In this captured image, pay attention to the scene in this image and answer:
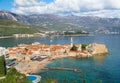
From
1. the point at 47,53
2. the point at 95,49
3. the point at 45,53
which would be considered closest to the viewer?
the point at 45,53

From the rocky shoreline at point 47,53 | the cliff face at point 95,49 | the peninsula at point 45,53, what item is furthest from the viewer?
the cliff face at point 95,49

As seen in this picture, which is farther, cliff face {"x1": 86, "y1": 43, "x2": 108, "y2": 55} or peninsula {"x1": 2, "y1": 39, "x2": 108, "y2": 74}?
cliff face {"x1": 86, "y1": 43, "x2": 108, "y2": 55}

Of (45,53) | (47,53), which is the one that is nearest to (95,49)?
(47,53)

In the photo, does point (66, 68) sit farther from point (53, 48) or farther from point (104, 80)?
point (53, 48)

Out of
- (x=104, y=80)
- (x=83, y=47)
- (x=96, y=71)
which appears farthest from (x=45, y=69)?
(x=83, y=47)

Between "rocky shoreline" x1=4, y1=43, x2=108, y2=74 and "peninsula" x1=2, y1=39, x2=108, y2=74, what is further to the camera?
"rocky shoreline" x1=4, y1=43, x2=108, y2=74

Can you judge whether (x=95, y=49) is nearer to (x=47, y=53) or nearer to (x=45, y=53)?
(x=47, y=53)

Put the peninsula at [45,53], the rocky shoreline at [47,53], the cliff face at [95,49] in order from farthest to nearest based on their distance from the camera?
1. the cliff face at [95,49]
2. the rocky shoreline at [47,53]
3. the peninsula at [45,53]

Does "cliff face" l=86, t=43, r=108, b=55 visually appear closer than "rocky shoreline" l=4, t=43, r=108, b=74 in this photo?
No

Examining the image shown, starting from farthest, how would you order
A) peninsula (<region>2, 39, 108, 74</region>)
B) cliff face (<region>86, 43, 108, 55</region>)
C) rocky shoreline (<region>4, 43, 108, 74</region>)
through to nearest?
1. cliff face (<region>86, 43, 108, 55</region>)
2. rocky shoreline (<region>4, 43, 108, 74</region>)
3. peninsula (<region>2, 39, 108, 74</region>)

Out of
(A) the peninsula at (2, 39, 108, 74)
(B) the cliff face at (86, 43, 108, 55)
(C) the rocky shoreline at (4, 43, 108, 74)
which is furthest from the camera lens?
(B) the cliff face at (86, 43, 108, 55)

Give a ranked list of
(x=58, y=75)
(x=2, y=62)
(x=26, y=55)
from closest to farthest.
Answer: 1. (x=2, y=62)
2. (x=58, y=75)
3. (x=26, y=55)
